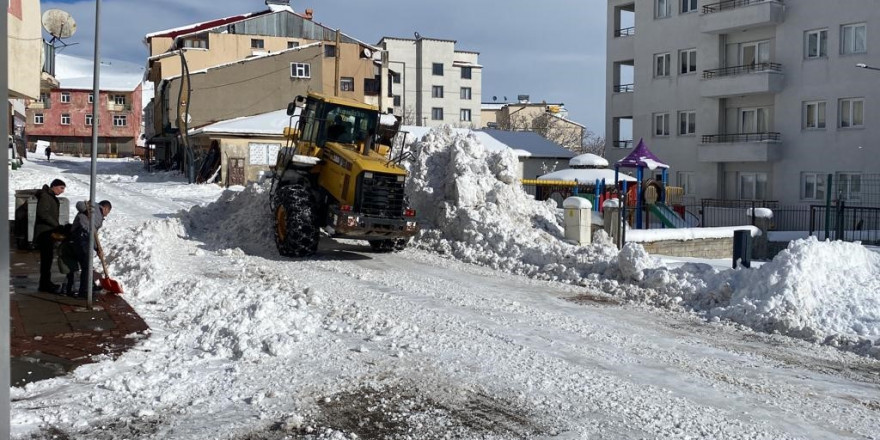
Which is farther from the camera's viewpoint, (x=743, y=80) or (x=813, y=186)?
(x=743, y=80)

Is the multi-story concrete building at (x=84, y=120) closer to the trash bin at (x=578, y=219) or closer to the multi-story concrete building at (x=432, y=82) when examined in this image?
the multi-story concrete building at (x=432, y=82)

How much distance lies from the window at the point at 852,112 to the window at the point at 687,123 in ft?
21.9

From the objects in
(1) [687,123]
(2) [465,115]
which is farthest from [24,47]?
(2) [465,115]

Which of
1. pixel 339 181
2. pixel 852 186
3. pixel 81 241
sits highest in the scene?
pixel 852 186

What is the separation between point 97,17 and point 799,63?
1212 inches

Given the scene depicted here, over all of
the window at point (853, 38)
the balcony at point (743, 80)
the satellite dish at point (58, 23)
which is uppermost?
the window at point (853, 38)

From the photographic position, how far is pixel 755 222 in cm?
2203

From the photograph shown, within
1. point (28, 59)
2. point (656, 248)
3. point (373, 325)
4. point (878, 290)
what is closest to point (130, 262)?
point (28, 59)

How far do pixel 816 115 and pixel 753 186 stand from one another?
13.3 ft

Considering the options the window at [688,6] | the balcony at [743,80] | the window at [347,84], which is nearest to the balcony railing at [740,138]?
the balcony at [743,80]

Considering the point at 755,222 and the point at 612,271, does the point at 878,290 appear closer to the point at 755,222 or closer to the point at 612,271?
the point at 612,271

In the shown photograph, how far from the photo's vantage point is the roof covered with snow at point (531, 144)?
139 feet

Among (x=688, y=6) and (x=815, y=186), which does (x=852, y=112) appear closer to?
(x=815, y=186)

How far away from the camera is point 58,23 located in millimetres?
16656
